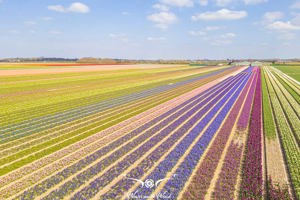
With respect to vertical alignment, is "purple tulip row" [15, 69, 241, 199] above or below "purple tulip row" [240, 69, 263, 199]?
below

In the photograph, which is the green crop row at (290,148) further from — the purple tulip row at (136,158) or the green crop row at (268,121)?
the purple tulip row at (136,158)

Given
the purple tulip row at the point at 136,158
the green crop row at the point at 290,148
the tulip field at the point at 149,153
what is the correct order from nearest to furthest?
the purple tulip row at the point at 136,158
the tulip field at the point at 149,153
the green crop row at the point at 290,148

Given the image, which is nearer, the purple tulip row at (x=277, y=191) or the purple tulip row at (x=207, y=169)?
the purple tulip row at (x=277, y=191)

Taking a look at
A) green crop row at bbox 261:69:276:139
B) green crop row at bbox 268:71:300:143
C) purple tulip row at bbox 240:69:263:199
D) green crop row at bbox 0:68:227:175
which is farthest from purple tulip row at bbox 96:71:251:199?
green crop row at bbox 268:71:300:143

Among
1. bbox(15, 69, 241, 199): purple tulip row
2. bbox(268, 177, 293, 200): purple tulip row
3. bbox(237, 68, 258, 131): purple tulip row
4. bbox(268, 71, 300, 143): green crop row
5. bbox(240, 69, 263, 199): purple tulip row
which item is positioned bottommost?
bbox(15, 69, 241, 199): purple tulip row

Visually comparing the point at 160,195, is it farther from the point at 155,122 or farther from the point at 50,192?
the point at 155,122

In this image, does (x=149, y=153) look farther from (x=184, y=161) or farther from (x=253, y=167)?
(x=253, y=167)

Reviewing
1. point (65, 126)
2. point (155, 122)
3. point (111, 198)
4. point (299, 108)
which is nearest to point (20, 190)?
point (111, 198)

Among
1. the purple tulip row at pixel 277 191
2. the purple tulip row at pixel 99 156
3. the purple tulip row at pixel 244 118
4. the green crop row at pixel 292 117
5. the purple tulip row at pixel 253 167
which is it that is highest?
the green crop row at pixel 292 117

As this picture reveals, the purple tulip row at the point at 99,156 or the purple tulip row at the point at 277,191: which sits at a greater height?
Answer: the purple tulip row at the point at 277,191

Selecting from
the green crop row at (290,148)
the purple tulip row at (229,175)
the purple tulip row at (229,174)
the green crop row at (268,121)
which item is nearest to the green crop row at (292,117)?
the green crop row at (290,148)

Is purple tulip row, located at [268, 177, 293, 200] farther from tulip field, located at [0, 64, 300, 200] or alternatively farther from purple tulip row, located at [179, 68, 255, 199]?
purple tulip row, located at [179, 68, 255, 199]
